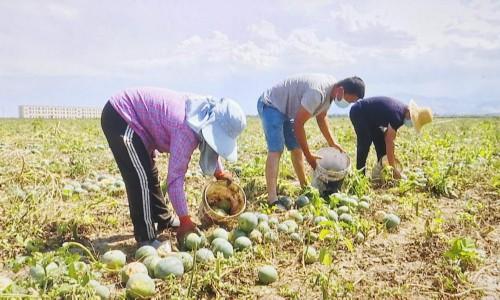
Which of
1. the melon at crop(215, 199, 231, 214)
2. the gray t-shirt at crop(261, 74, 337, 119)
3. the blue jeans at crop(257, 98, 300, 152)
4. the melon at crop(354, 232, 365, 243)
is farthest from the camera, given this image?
the blue jeans at crop(257, 98, 300, 152)

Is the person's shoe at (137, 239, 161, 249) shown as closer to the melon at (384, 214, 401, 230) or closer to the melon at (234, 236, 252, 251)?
the melon at (234, 236, 252, 251)

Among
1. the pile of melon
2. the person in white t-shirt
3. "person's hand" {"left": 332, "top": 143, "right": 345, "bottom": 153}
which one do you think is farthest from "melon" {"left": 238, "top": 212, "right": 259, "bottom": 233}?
the pile of melon

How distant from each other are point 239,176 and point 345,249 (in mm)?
2940

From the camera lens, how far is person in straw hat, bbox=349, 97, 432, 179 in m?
5.71

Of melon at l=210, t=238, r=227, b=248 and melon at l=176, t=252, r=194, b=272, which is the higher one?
melon at l=210, t=238, r=227, b=248

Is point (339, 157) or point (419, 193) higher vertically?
point (339, 157)

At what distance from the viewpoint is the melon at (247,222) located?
12.1 feet

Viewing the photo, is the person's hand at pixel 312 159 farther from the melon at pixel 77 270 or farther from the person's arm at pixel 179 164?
the melon at pixel 77 270

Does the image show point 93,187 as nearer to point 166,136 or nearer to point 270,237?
point 166,136

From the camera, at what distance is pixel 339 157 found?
17.6 ft

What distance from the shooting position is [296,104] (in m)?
4.84

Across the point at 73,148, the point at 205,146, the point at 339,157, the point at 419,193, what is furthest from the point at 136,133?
the point at 73,148

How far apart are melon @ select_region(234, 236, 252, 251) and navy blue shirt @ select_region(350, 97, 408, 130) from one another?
3110 mm

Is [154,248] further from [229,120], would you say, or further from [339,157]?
[339,157]
